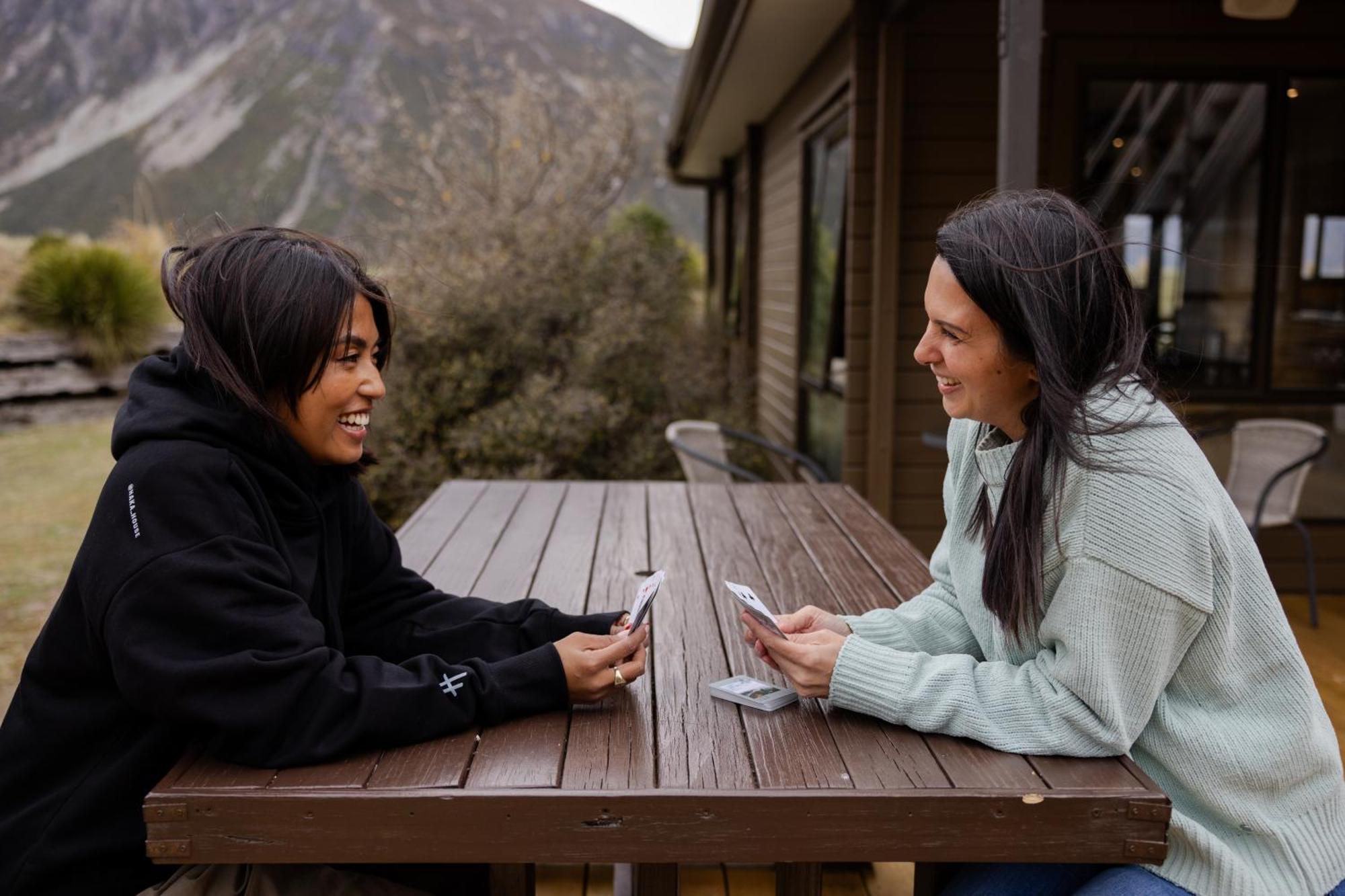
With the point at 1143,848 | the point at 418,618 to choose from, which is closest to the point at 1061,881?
the point at 1143,848

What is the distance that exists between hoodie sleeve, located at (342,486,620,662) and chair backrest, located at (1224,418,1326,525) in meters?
3.51

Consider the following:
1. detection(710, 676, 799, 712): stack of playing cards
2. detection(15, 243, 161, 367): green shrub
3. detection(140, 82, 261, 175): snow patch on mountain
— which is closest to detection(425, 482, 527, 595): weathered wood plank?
detection(710, 676, 799, 712): stack of playing cards

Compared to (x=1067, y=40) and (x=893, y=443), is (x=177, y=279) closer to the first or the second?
(x=893, y=443)

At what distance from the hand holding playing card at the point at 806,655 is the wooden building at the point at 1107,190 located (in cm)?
314

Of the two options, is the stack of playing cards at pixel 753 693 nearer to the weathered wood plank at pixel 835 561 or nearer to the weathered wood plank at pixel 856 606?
the weathered wood plank at pixel 856 606

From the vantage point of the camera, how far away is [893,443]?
4.97 meters

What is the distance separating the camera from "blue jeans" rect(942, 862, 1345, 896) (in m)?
1.38

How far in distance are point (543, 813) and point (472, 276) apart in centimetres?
546

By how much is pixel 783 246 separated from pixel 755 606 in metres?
6.32

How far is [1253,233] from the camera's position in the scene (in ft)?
17.3

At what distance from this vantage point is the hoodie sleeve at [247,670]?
4.27 ft

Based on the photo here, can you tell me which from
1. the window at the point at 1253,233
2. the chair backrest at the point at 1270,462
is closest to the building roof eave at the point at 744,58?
the window at the point at 1253,233

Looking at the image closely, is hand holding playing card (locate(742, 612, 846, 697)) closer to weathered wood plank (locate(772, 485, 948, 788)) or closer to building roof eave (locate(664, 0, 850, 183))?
weathered wood plank (locate(772, 485, 948, 788))

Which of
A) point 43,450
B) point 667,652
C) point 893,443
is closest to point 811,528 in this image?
point 667,652
